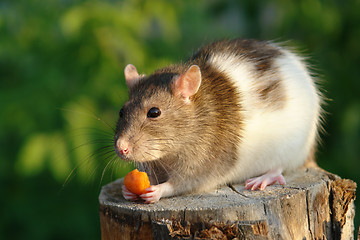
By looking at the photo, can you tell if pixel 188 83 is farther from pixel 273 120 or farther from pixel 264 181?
pixel 264 181

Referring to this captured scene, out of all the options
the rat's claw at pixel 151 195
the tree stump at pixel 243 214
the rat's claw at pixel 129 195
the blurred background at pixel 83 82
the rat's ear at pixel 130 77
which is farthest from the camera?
the blurred background at pixel 83 82

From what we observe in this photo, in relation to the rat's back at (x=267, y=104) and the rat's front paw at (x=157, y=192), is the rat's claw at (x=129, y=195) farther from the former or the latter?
the rat's back at (x=267, y=104)

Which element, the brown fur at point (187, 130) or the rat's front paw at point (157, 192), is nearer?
the rat's front paw at point (157, 192)

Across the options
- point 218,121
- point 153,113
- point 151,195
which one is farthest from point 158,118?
point 151,195

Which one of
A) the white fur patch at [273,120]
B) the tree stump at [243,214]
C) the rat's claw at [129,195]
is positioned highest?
the white fur patch at [273,120]

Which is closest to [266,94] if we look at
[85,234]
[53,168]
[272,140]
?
[272,140]


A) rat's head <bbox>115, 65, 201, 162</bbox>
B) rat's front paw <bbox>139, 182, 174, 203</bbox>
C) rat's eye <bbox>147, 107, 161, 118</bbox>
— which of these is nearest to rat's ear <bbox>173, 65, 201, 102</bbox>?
rat's head <bbox>115, 65, 201, 162</bbox>

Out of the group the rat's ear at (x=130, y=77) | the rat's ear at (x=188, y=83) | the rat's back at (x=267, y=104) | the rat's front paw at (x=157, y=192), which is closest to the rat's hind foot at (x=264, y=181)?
the rat's back at (x=267, y=104)

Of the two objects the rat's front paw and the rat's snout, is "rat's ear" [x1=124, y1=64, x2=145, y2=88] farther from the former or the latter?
the rat's front paw

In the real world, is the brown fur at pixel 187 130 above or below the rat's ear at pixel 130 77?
below
